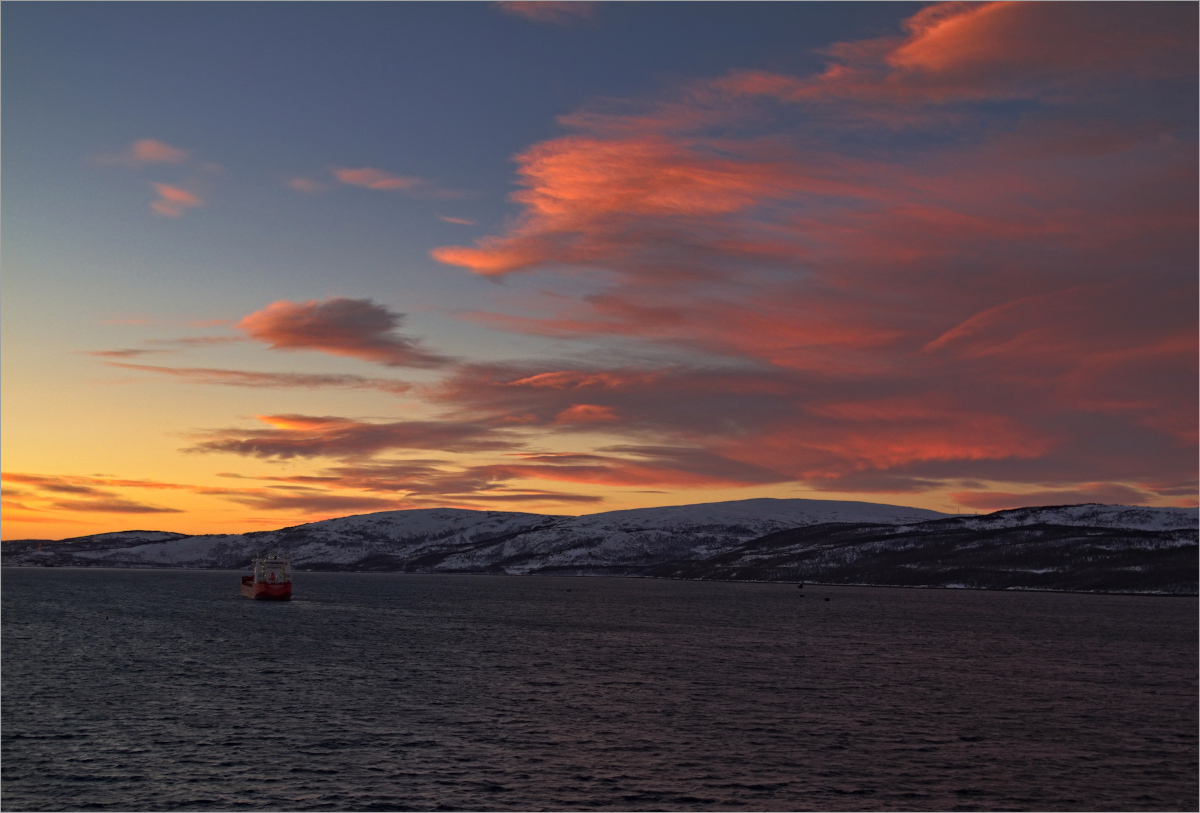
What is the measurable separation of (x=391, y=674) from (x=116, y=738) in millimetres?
36246

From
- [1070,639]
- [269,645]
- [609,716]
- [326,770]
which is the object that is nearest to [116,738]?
[326,770]

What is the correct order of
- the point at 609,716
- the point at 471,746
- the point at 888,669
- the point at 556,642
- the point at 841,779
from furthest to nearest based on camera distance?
the point at 556,642
the point at 888,669
the point at 609,716
the point at 471,746
the point at 841,779

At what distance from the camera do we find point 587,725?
70.4 meters

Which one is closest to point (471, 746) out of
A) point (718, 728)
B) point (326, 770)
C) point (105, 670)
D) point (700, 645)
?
point (326, 770)

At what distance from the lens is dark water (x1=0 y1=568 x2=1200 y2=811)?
51812mm

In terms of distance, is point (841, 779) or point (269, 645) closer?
point (841, 779)

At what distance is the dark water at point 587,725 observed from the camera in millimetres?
51812

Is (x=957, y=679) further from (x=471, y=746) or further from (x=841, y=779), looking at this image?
(x=471, y=746)

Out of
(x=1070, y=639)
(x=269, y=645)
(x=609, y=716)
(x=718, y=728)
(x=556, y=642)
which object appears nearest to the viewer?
(x=718, y=728)

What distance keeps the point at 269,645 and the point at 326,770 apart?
77.2 metres

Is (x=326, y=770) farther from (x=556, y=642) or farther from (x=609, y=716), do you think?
(x=556, y=642)

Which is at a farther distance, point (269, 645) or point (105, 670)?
point (269, 645)

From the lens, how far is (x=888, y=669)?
10700 centimetres

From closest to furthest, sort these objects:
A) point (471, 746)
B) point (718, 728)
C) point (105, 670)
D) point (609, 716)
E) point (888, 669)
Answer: point (471, 746) → point (718, 728) → point (609, 716) → point (105, 670) → point (888, 669)
